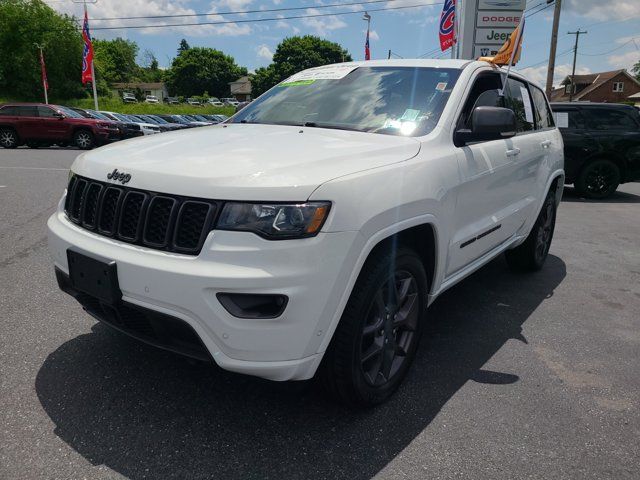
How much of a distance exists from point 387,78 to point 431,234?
1.22 m

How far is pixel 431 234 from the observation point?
8.77 ft

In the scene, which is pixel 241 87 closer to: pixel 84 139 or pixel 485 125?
pixel 84 139

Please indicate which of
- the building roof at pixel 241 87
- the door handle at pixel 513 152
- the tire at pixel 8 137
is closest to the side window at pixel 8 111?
the tire at pixel 8 137

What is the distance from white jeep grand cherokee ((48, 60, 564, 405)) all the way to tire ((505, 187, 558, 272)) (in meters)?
1.55

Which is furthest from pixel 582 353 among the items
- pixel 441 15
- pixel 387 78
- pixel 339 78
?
pixel 441 15

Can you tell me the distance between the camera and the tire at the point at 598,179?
9852 mm

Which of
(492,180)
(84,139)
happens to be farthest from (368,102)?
(84,139)

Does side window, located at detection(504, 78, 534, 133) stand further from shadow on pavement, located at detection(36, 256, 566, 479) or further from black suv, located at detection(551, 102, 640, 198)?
black suv, located at detection(551, 102, 640, 198)

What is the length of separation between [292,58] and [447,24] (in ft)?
213

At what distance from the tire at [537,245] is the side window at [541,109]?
2.10ft

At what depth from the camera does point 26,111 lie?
18.6 meters

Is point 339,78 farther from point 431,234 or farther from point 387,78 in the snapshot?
point 431,234

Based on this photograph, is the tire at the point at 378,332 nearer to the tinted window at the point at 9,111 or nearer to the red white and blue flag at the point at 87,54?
the tinted window at the point at 9,111

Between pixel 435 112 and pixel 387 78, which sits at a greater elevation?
pixel 387 78
